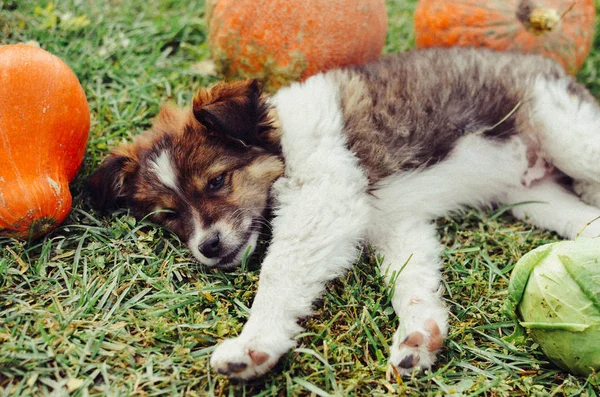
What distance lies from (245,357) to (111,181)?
1759 millimetres

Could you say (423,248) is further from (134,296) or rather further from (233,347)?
(134,296)

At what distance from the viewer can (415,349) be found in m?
2.95

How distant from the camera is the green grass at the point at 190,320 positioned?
109 inches

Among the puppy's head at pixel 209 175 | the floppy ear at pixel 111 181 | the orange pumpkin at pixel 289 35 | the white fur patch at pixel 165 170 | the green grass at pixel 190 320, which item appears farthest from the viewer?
the orange pumpkin at pixel 289 35

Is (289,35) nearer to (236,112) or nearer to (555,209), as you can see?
(236,112)

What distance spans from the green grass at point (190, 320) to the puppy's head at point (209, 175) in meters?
0.16

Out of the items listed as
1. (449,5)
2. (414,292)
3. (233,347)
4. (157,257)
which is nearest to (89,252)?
(157,257)

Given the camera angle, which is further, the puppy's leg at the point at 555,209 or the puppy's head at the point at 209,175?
the puppy's leg at the point at 555,209

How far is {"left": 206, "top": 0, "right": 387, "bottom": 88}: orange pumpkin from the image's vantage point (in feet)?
14.3

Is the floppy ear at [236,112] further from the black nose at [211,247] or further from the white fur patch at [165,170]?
the black nose at [211,247]

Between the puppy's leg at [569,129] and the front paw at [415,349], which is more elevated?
the puppy's leg at [569,129]

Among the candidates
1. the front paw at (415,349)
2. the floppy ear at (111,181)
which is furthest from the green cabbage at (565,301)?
the floppy ear at (111,181)

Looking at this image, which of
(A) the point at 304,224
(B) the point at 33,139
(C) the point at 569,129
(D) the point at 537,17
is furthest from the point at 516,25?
(B) the point at 33,139

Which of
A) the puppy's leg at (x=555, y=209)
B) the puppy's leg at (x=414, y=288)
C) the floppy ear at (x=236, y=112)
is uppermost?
the floppy ear at (x=236, y=112)
